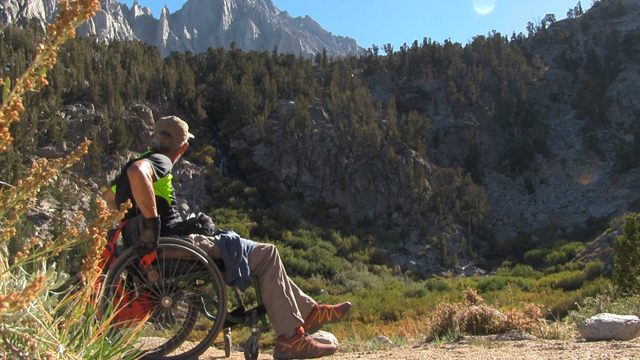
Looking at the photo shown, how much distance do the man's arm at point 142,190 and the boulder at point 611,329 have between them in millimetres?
3484

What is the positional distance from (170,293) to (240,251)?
0.46 metres

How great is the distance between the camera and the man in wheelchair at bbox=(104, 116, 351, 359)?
2.68m

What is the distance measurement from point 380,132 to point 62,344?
25181 millimetres

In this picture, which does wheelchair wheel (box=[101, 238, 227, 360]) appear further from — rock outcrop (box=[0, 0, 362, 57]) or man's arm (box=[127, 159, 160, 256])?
rock outcrop (box=[0, 0, 362, 57])

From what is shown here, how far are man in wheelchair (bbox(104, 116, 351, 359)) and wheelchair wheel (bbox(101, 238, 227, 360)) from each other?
0.12 meters

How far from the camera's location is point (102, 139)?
19297 millimetres

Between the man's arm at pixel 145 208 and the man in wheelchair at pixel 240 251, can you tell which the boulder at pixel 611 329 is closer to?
the man in wheelchair at pixel 240 251

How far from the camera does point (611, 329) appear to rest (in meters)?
3.64

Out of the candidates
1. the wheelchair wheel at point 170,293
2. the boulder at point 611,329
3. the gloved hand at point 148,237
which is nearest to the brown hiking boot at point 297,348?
the wheelchair wheel at point 170,293

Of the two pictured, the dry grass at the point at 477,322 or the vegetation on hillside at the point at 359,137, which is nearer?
the dry grass at the point at 477,322

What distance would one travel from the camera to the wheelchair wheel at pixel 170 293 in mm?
2541

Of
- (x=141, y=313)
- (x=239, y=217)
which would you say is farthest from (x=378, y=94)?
(x=141, y=313)

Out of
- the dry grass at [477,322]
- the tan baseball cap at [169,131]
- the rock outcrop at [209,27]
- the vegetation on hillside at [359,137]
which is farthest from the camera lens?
the rock outcrop at [209,27]

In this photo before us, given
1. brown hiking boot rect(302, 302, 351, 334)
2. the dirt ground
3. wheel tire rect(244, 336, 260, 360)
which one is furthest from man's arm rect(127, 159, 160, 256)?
the dirt ground
